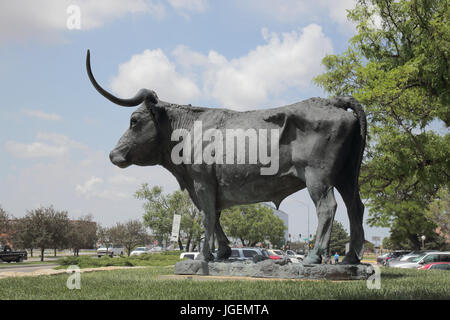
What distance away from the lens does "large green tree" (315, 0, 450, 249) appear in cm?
1642

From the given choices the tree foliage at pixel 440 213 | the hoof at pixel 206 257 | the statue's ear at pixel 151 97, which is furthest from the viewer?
the tree foliage at pixel 440 213

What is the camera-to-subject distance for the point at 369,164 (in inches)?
816

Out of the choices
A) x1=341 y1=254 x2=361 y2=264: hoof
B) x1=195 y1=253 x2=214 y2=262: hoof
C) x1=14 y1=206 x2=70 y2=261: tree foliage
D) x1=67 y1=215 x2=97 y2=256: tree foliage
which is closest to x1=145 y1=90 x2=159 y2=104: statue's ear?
x1=195 y1=253 x2=214 y2=262: hoof

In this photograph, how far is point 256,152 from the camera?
7.09 m

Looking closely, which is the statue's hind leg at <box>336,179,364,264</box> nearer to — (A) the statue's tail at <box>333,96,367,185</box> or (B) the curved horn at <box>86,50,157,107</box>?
(A) the statue's tail at <box>333,96,367,185</box>

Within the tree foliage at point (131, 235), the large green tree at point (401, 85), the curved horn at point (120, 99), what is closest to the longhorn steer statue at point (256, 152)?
the curved horn at point (120, 99)

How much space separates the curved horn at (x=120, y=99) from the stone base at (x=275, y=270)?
9.59 ft

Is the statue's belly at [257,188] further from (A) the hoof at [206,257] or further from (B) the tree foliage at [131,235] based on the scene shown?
(B) the tree foliage at [131,235]

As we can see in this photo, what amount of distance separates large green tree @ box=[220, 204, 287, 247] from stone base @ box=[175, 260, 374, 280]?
1810 inches

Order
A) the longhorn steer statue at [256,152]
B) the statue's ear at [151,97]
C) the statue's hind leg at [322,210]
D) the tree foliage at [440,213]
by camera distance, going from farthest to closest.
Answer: the tree foliage at [440,213]
the statue's ear at [151,97]
the longhorn steer statue at [256,152]
the statue's hind leg at [322,210]

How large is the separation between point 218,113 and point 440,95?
11.5 metres

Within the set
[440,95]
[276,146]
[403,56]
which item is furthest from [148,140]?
[403,56]

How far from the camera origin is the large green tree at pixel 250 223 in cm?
5434

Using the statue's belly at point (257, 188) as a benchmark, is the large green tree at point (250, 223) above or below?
below
